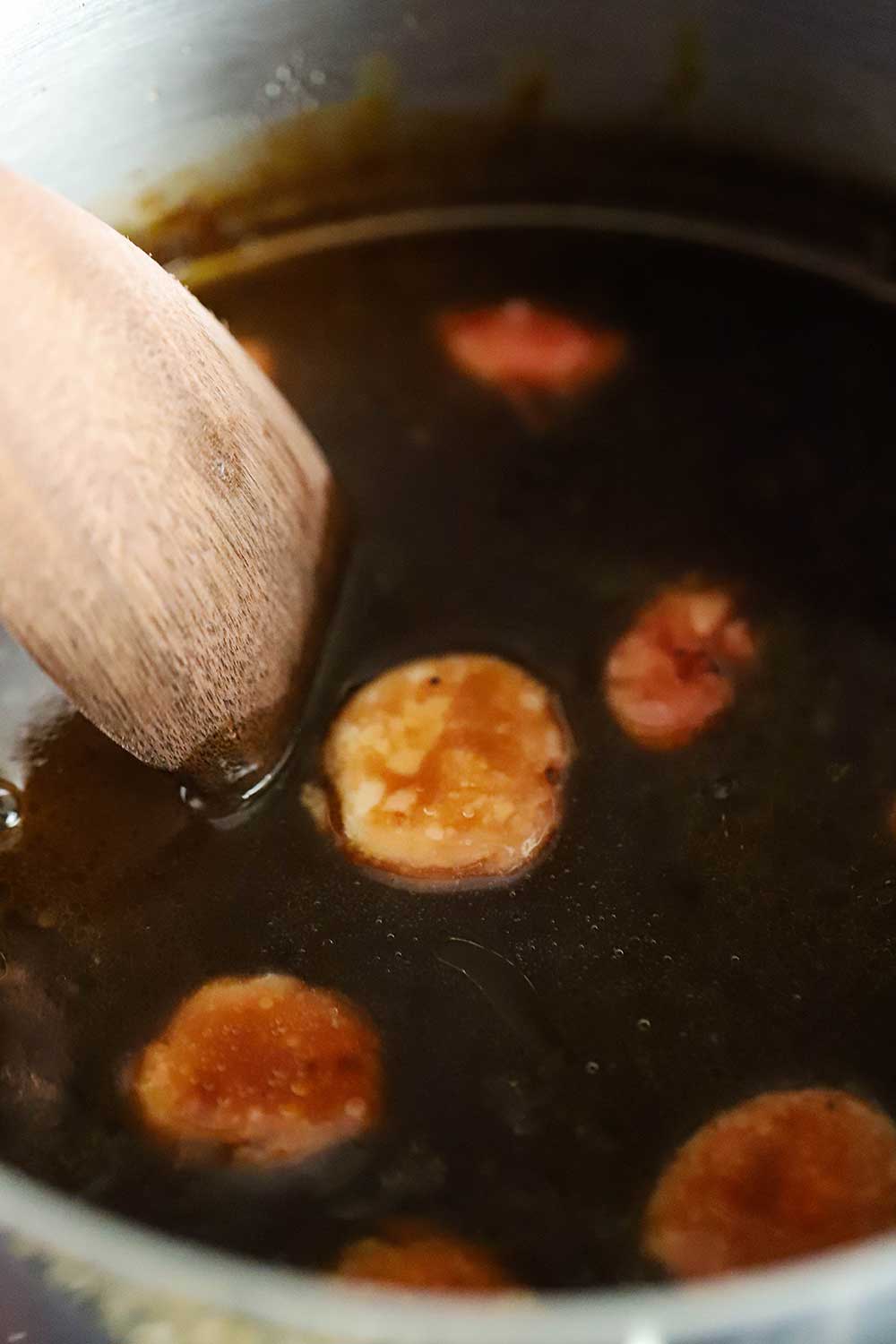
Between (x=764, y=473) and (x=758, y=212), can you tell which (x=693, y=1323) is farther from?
(x=758, y=212)

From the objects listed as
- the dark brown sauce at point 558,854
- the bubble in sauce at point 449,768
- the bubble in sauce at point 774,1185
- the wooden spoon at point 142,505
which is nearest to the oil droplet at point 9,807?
the dark brown sauce at point 558,854

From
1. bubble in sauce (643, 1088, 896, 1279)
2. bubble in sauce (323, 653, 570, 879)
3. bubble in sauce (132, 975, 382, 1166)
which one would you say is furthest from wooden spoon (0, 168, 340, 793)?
bubble in sauce (643, 1088, 896, 1279)

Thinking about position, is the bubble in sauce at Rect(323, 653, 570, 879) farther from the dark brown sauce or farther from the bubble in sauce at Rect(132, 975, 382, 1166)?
the bubble in sauce at Rect(132, 975, 382, 1166)

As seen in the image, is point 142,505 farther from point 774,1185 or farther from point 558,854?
point 774,1185

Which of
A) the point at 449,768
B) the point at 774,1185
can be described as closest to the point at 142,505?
the point at 449,768

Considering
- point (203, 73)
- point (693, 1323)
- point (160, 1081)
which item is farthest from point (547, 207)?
point (693, 1323)

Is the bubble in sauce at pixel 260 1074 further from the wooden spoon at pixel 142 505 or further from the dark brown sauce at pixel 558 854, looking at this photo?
the wooden spoon at pixel 142 505
